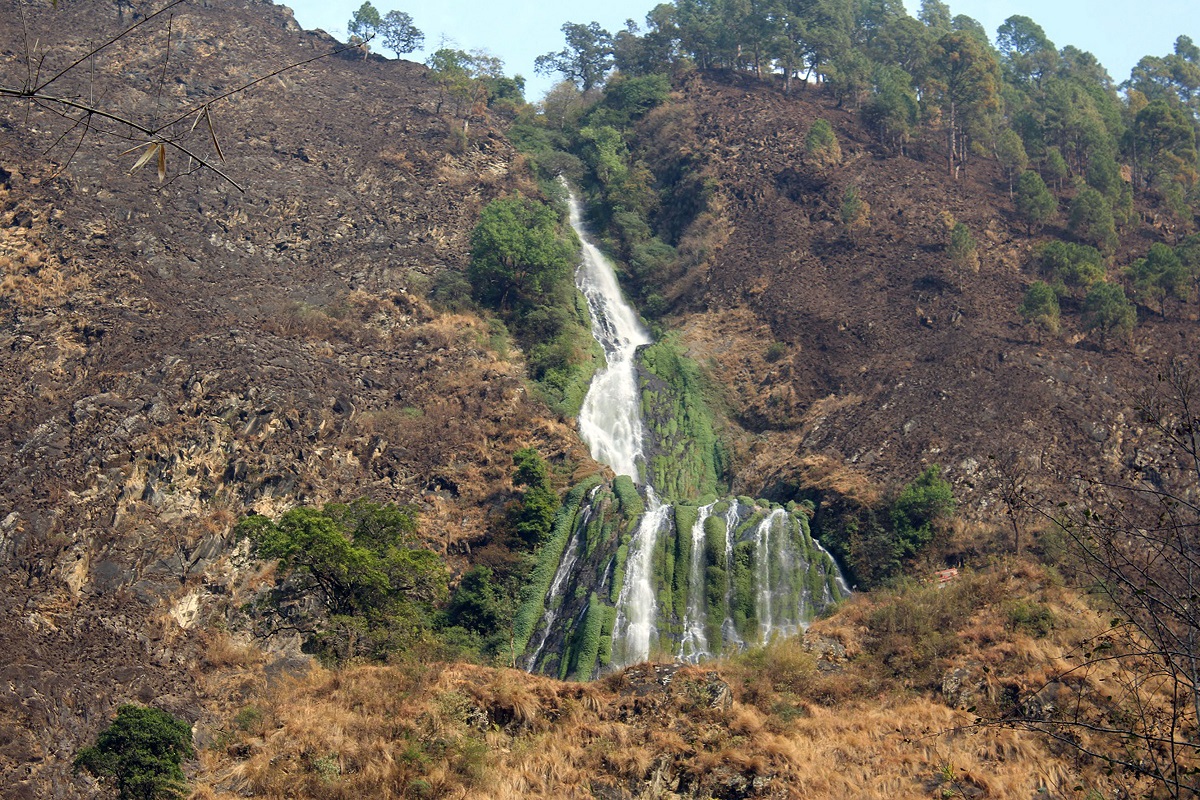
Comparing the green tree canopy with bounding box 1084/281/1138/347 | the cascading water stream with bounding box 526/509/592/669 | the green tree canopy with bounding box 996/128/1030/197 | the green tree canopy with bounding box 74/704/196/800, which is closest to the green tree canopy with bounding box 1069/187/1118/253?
the green tree canopy with bounding box 996/128/1030/197

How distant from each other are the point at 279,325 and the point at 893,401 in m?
23.7

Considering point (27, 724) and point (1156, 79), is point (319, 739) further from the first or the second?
point (1156, 79)

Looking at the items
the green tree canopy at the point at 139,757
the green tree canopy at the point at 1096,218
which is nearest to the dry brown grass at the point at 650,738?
the green tree canopy at the point at 139,757

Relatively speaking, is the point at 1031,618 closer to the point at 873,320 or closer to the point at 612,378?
the point at 612,378

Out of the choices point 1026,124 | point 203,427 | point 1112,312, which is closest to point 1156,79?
point 1026,124

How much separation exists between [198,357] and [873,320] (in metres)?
27.9

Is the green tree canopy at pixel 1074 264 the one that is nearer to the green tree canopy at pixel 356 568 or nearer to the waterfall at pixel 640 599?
the waterfall at pixel 640 599

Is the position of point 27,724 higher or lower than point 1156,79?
lower

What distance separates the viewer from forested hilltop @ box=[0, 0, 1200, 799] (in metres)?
19.1

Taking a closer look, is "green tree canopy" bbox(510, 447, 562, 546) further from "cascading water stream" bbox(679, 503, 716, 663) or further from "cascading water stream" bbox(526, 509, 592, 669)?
"cascading water stream" bbox(679, 503, 716, 663)

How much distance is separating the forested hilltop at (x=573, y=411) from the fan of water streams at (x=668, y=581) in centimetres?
24

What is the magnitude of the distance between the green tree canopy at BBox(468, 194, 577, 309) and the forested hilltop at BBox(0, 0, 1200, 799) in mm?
237

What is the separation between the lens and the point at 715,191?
186 feet

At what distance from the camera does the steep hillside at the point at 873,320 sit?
127 ft
